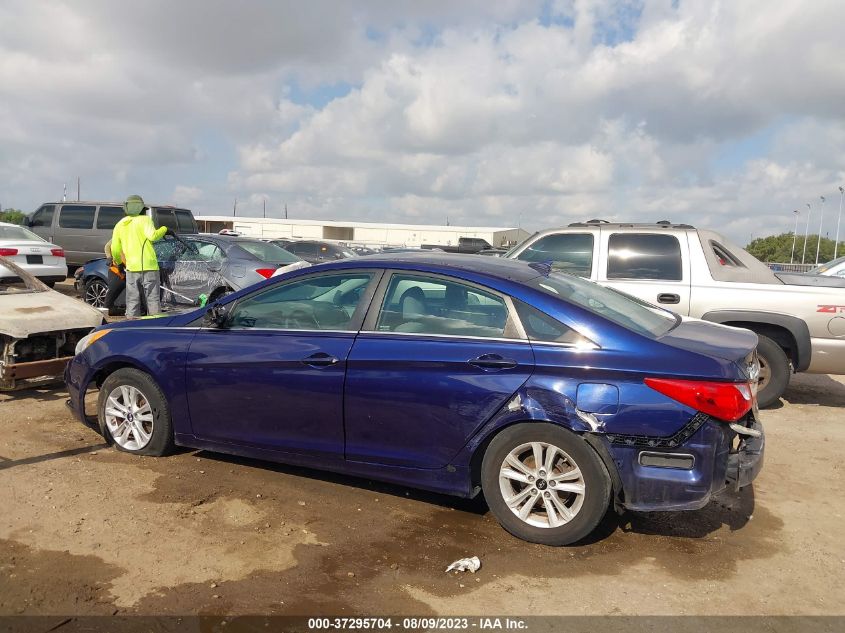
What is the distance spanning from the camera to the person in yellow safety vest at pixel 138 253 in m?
9.17

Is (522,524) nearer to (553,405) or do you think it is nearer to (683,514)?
(553,405)

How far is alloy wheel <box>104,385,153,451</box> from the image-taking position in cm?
502

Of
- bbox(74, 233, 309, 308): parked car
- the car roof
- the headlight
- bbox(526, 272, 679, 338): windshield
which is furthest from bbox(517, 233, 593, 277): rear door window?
the headlight

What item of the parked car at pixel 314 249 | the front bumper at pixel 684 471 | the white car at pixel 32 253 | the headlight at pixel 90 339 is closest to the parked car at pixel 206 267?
the white car at pixel 32 253

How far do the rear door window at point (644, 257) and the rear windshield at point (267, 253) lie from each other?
5572 mm

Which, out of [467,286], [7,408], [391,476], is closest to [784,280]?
[467,286]

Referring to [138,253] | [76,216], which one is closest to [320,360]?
[138,253]

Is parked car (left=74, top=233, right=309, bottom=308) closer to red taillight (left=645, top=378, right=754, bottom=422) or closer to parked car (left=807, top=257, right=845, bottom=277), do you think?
red taillight (left=645, top=378, right=754, bottom=422)

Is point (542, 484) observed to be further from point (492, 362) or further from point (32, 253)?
point (32, 253)

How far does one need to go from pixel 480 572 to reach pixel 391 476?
867mm

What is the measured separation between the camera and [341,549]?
3795 mm

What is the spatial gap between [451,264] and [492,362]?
2.62 feet

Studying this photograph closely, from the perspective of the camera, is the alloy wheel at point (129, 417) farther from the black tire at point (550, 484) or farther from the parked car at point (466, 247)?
the parked car at point (466, 247)

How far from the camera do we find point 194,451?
5.30 m
